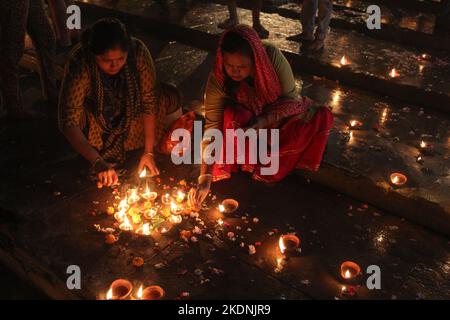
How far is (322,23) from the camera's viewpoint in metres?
6.05

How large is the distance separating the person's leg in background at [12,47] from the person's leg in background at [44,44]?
0.24 metres

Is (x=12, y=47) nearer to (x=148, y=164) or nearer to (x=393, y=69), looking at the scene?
(x=148, y=164)

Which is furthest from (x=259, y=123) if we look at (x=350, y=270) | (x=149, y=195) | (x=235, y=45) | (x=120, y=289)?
(x=120, y=289)

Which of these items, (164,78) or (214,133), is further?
(164,78)

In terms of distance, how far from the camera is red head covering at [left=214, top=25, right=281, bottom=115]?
3408 millimetres

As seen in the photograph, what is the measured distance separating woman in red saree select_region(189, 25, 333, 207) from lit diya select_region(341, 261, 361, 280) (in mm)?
1059

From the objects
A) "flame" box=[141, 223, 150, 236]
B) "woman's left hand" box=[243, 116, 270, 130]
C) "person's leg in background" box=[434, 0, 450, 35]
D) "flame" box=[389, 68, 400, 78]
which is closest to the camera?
"flame" box=[141, 223, 150, 236]

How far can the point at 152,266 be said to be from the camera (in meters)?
3.28

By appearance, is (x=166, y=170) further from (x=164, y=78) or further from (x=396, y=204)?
(x=396, y=204)

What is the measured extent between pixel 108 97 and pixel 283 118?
5.32ft

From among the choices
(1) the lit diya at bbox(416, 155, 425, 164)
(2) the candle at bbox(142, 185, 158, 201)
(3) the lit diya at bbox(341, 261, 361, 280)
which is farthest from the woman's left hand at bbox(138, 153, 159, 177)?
(1) the lit diya at bbox(416, 155, 425, 164)

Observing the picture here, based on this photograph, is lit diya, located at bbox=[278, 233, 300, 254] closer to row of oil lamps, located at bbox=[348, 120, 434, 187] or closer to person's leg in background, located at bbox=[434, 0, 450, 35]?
row of oil lamps, located at bbox=[348, 120, 434, 187]

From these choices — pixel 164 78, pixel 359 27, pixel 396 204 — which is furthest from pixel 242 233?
pixel 359 27

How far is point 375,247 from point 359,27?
461 cm
